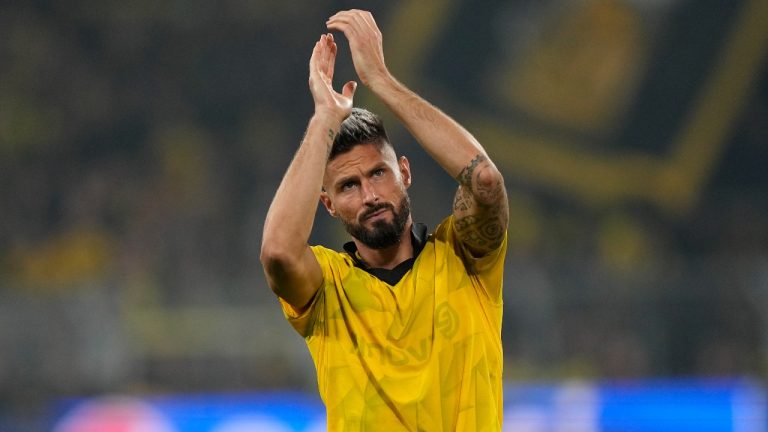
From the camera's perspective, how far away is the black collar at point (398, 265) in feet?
10.1

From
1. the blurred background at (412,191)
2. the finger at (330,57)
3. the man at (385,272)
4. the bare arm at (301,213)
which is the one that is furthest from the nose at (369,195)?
the blurred background at (412,191)

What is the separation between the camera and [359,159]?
3.00 meters

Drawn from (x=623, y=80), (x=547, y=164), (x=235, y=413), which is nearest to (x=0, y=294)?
(x=235, y=413)

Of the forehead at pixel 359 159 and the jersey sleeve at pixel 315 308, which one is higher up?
the forehead at pixel 359 159

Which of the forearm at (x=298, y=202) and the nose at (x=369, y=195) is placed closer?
the forearm at (x=298, y=202)

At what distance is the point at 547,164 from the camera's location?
11.4 metres

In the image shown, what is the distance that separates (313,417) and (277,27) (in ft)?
20.3

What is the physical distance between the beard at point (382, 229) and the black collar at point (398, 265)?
0.33ft

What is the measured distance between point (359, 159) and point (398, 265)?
1.07 feet

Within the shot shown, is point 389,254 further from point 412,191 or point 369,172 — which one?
point 412,191

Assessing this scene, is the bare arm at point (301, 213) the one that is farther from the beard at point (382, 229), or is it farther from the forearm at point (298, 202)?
the beard at point (382, 229)

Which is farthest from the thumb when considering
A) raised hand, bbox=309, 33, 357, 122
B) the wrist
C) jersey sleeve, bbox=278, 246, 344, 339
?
jersey sleeve, bbox=278, 246, 344, 339

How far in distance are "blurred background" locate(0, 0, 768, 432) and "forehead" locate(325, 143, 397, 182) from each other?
4.29 metres

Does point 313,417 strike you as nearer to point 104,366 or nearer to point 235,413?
point 235,413
